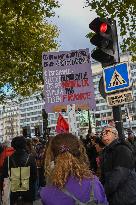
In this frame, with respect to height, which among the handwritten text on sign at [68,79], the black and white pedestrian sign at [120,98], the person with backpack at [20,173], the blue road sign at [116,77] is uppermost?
the handwritten text on sign at [68,79]

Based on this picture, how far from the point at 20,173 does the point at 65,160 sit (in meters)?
4.14

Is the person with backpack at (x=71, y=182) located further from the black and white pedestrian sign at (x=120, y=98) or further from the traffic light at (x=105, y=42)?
the traffic light at (x=105, y=42)

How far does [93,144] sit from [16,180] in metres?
7.16

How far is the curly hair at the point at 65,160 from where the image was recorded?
384 centimetres

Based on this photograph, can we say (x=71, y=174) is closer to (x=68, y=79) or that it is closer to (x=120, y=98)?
(x=120, y=98)

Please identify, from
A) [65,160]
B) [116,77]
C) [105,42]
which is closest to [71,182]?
[65,160]

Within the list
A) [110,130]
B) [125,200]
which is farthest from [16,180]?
[125,200]

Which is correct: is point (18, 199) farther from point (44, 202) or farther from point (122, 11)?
point (122, 11)

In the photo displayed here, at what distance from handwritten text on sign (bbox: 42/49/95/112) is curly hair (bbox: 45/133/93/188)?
7220 millimetres

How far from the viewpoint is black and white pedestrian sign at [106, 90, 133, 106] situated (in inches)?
291

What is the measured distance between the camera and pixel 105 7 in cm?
1898

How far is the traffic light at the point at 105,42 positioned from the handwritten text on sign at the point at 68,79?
11.1 feet

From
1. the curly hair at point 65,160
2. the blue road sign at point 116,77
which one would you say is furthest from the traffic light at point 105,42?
the curly hair at point 65,160

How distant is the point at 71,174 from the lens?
12.6 ft
